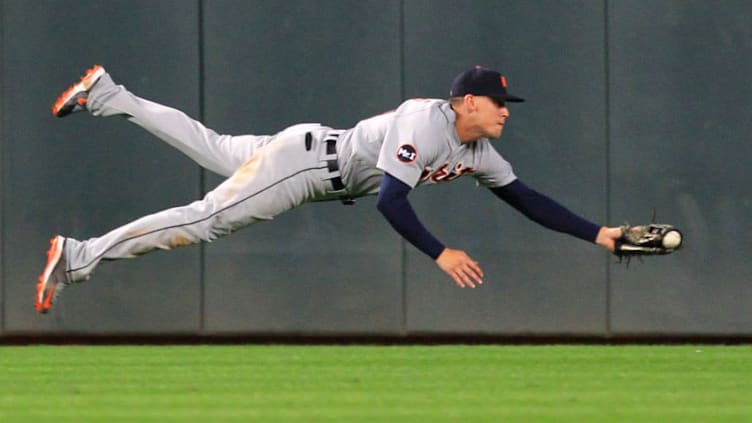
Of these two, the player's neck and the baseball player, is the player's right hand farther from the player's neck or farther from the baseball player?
the player's neck

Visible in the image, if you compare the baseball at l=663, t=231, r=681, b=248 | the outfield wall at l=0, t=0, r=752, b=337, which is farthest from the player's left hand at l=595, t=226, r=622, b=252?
the outfield wall at l=0, t=0, r=752, b=337

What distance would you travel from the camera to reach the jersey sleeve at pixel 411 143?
7.96 meters

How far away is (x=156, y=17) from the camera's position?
11.8m

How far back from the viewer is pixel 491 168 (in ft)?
28.1

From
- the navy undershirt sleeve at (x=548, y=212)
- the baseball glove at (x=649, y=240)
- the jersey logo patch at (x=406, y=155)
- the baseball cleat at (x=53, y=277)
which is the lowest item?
the baseball cleat at (x=53, y=277)

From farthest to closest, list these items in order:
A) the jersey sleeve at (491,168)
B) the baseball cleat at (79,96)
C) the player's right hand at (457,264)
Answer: the baseball cleat at (79,96)
the jersey sleeve at (491,168)
the player's right hand at (457,264)

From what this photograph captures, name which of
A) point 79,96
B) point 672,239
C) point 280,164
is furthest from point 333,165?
point 672,239

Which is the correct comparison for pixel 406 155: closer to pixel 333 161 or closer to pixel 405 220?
pixel 405 220

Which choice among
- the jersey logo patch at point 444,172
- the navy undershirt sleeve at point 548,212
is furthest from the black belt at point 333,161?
the navy undershirt sleeve at point 548,212

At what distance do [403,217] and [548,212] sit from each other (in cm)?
113

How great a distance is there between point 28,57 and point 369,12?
8.89ft

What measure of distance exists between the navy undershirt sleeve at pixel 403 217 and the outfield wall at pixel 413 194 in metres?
3.82
